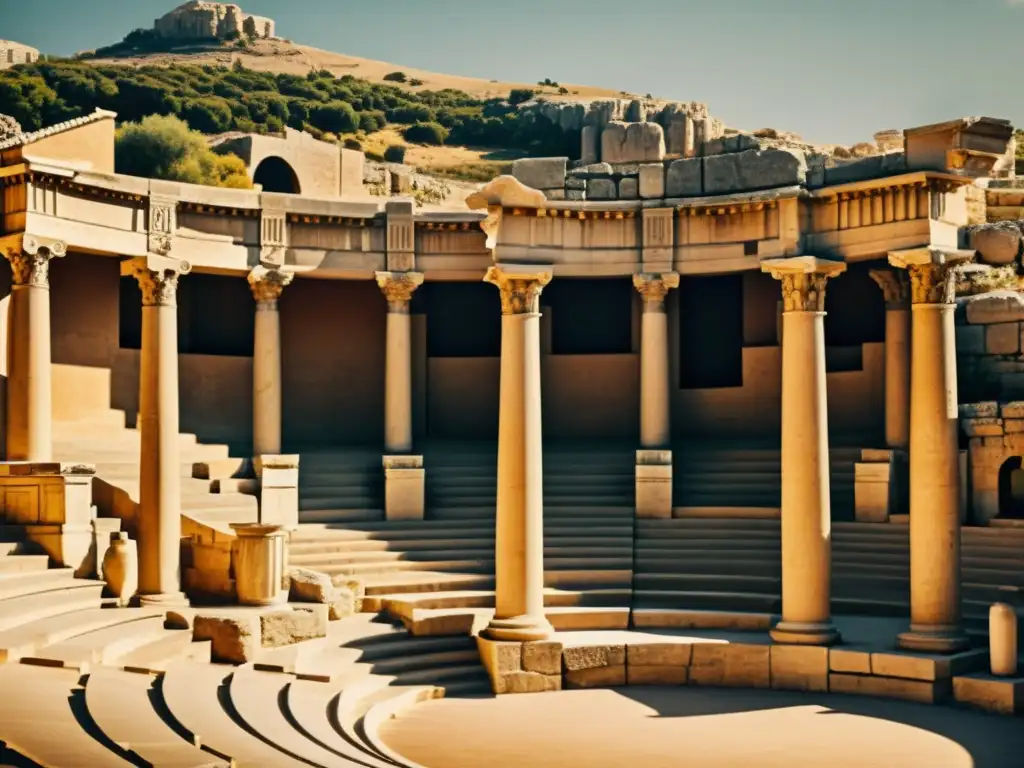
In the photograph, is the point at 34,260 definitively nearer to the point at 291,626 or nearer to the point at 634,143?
the point at 291,626

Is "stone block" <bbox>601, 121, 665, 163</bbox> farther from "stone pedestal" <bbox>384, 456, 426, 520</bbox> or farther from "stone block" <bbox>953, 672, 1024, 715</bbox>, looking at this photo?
"stone block" <bbox>953, 672, 1024, 715</bbox>

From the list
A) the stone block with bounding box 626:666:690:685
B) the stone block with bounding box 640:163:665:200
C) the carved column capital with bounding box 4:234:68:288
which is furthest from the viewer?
the stone block with bounding box 640:163:665:200

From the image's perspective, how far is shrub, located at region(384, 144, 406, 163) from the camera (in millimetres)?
70500

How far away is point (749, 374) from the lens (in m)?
30.3

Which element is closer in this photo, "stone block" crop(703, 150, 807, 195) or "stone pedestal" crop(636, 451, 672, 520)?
"stone block" crop(703, 150, 807, 195)

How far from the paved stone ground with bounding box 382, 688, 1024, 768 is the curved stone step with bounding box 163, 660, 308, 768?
7.07 feet

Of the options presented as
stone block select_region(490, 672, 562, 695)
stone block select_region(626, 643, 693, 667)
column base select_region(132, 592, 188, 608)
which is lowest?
stone block select_region(490, 672, 562, 695)

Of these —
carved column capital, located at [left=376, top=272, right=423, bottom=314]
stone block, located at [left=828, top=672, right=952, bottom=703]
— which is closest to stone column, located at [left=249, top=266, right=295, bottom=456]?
carved column capital, located at [left=376, top=272, right=423, bottom=314]

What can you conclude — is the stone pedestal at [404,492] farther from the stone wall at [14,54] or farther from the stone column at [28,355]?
the stone wall at [14,54]

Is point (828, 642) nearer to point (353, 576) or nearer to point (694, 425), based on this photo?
point (353, 576)

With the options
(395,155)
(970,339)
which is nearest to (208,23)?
(395,155)

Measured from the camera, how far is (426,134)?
3095 inches

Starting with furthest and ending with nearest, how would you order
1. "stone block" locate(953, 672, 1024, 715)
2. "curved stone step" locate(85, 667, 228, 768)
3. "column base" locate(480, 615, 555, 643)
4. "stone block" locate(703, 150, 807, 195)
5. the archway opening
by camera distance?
the archway opening < "stone block" locate(703, 150, 807, 195) < "column base" locate(480, 615, 555, 643) < "stone block" locate(953, 672, 1024, 715) < "curved stone step" locate(85, 667, 228, 768)

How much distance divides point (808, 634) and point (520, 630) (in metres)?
4.00
